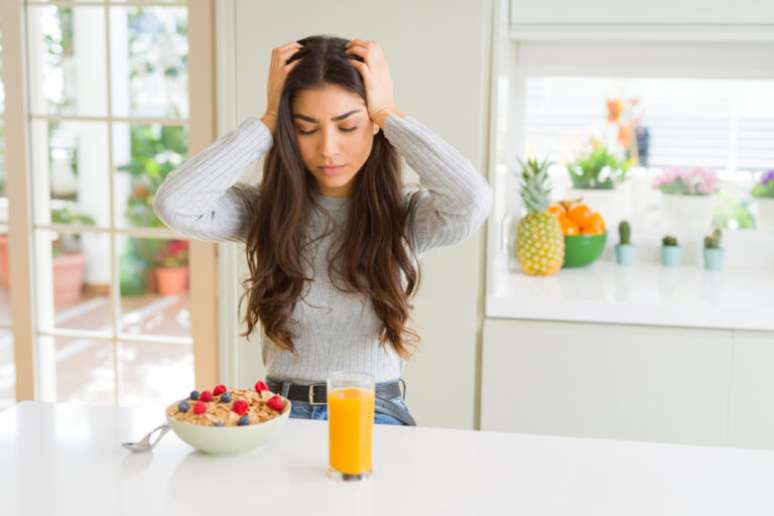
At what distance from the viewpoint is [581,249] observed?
9.43ft

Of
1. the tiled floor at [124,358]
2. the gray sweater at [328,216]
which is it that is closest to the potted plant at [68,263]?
the tiled floor at [124,358]

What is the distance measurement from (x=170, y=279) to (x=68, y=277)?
2.66 ft

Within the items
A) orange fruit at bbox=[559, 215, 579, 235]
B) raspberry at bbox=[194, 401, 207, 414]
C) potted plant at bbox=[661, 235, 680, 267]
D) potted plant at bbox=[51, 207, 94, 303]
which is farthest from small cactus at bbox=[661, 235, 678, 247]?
potted plant at bbox=[51, 207, 94, 303]

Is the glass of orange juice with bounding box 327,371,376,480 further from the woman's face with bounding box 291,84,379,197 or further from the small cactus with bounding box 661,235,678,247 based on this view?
the small cactus with bounding box 661,235,678,247

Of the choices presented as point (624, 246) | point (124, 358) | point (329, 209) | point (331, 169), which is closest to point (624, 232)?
point (624, 246)

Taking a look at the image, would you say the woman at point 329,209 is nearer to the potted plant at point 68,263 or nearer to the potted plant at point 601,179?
the potted plant at point 601,179

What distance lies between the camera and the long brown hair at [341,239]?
170 centimetres

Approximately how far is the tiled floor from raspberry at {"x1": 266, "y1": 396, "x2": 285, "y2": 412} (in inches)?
104

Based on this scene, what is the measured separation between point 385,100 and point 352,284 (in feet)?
1.17

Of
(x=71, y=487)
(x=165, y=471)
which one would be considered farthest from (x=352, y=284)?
(x=71, y=487)

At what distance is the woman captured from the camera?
163 centimetres

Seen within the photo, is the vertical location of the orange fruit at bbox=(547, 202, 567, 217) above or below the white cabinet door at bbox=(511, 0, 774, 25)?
below

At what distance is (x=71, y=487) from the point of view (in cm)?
124

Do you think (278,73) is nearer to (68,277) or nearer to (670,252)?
(670,252)
